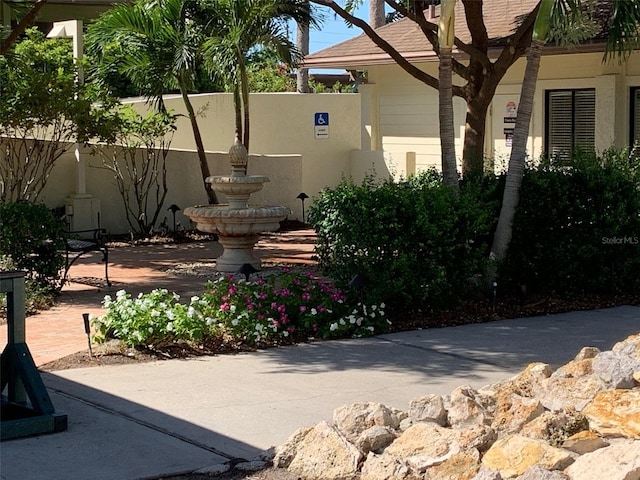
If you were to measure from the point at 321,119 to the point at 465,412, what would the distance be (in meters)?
16.1

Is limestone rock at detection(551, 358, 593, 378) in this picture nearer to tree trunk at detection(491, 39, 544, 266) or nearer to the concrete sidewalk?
the concrete sidewalk

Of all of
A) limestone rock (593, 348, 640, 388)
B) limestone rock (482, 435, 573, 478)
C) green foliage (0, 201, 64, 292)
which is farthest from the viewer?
green foliage (0, 201, 64, 292)

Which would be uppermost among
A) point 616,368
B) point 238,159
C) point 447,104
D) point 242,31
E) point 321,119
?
point 242,31

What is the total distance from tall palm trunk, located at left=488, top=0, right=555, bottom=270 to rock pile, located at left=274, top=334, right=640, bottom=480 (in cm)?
451

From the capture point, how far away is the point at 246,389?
7645 mm

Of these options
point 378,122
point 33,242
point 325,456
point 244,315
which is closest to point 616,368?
point 325,456

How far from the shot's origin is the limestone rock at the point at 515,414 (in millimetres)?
5879

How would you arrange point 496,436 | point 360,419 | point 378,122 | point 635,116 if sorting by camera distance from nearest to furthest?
point 496,436
point 360,419
point 635,116
point 378,122

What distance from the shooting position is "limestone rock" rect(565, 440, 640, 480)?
4.82 m

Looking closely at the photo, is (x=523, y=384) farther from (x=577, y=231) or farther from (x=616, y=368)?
(x=577, y=231)

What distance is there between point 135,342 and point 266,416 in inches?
85.4

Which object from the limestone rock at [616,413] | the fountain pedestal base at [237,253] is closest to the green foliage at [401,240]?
the fountain pedestal base at [237,253]

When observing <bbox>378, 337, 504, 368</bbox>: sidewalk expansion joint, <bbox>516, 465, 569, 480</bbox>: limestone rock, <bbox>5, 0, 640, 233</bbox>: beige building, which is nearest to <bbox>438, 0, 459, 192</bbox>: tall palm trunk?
<bbox>378, 337, 504, 368</bbox>: sidewalk expansion joint

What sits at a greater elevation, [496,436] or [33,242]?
[33,242]
